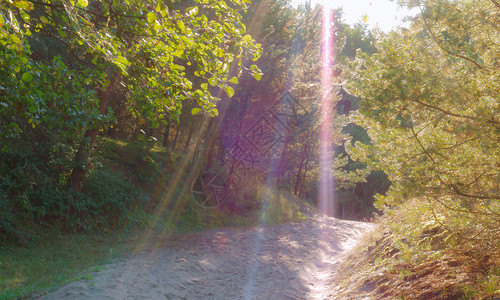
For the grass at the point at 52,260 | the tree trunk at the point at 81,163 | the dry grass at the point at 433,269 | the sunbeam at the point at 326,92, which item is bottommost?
the grass at the point at 52,260

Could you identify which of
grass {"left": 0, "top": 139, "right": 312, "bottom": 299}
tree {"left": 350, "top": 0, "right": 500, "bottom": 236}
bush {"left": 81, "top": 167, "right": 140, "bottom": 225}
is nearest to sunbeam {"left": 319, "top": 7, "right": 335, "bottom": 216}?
grass {"left": 0, "top": 139, "right": 312, "bottom": 299}

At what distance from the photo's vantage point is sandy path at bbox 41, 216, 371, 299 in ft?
21.3

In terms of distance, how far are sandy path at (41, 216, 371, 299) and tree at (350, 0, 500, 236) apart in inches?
139

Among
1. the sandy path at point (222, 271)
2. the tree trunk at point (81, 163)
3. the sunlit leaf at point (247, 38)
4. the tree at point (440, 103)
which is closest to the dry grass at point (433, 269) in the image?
the tree at point (440, 103)

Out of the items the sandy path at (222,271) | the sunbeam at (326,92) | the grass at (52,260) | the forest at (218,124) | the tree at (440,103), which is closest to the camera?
the forest at (218,124)

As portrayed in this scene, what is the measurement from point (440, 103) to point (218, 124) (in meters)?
12.3

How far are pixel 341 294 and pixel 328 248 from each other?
6.66 meters

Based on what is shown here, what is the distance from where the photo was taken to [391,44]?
5.20 metres

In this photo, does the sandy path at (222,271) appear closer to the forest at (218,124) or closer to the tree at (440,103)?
the forest at (218,124)

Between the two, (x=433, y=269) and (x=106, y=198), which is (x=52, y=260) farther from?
(x=433, y=269)

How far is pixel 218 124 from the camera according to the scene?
54.6ft

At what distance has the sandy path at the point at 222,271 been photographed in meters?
6.48

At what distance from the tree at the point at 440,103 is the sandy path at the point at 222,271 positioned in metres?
3.52

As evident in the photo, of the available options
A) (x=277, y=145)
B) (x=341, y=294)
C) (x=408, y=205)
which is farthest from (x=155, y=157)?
(x=408, y=205)
